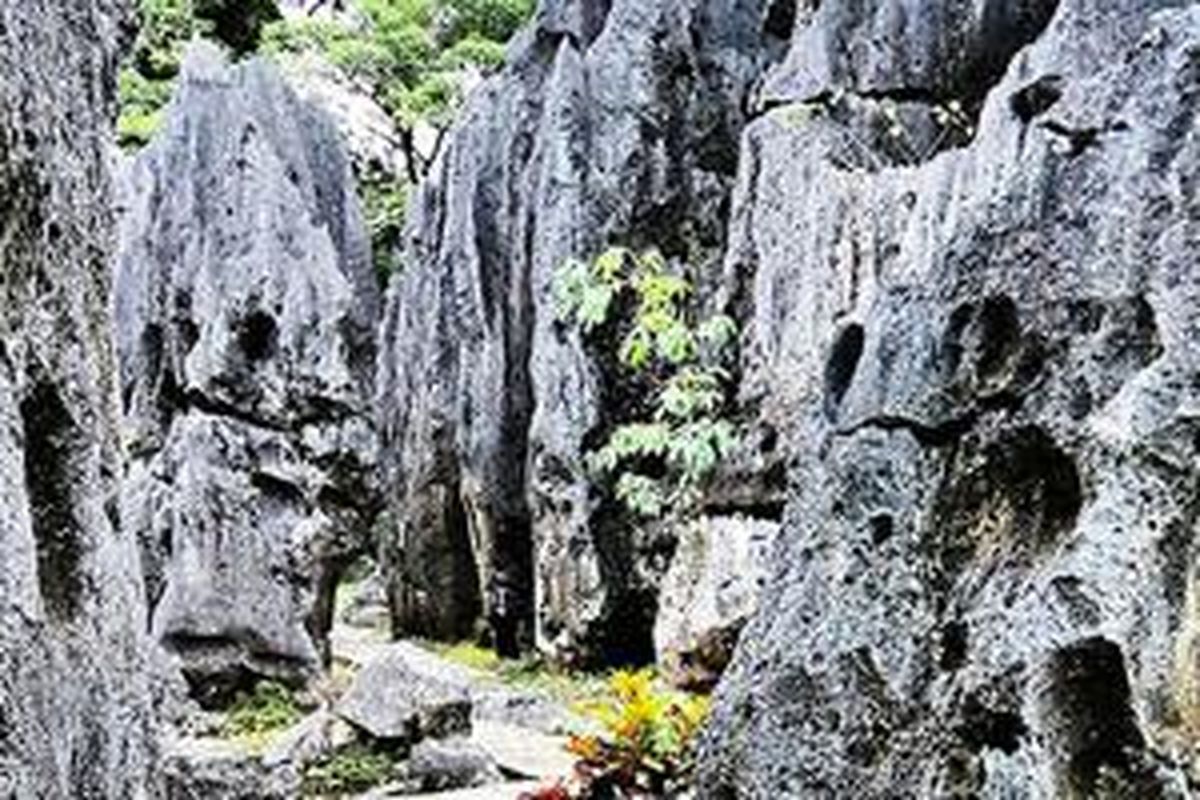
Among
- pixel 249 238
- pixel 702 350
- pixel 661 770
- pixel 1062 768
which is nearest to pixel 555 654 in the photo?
pixel 702 350

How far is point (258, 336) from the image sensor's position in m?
9.80

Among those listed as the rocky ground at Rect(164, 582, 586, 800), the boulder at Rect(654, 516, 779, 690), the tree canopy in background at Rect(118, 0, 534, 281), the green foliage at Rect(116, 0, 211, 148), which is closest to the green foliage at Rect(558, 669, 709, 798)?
the rocky ground at Rect(164, 582, 586, 800)

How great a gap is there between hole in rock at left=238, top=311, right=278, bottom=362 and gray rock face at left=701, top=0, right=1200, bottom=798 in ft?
21.2

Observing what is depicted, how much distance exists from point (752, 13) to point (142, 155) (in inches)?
209

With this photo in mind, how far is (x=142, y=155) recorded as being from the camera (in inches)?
411

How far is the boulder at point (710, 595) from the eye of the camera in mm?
9472

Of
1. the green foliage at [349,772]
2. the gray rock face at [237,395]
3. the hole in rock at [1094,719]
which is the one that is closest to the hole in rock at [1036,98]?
the hole in rock at [1094,719]

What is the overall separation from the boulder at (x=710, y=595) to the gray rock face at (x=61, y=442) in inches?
252

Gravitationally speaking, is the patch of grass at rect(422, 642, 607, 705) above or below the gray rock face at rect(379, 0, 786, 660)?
below

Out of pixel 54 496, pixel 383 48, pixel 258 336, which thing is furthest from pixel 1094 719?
pixel 383 48

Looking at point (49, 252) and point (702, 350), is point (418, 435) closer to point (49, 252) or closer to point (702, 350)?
point (702, 350)

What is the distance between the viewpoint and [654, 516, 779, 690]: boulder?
373 inches

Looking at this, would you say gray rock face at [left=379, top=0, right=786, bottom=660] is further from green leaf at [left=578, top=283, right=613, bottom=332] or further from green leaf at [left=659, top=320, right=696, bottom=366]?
green leaf at [left=659, top=320, right=696, bottom=366]

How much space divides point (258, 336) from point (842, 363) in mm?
6649
